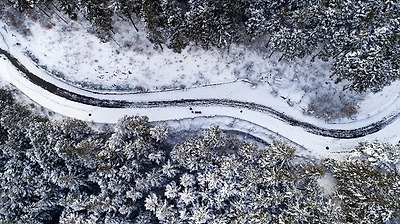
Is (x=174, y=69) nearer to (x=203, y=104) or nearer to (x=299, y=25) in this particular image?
(x=203, y=104)

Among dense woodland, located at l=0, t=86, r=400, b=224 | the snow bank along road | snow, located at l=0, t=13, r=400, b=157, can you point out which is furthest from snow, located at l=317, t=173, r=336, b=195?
the snow bank along road

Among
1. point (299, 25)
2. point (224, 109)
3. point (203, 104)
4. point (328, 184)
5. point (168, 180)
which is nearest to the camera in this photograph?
point (168, 180)

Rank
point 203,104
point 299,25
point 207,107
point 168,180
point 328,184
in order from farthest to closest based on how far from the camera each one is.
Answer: point 203,104
point 207,107
point 328,184
point 299,25
point 168,180

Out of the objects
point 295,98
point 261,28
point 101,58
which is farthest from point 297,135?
point 101,58

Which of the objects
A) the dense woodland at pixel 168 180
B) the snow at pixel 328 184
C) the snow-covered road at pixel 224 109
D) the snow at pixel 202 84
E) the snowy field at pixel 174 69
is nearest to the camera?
the dense woodland at pixel 168 180

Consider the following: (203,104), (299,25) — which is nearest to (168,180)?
(203,104)

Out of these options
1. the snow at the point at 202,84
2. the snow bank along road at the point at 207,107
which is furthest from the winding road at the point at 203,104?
the snow at the point at 202,84

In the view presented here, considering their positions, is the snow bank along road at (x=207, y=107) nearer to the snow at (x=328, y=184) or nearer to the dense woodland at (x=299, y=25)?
the snow at (x=328, y=184)

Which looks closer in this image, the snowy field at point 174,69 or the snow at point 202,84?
the snow at point 202,84

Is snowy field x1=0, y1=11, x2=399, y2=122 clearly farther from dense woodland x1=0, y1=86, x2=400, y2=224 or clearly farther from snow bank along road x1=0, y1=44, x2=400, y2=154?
dense woodland x1=0, y1=86, x2=400, y2=224
